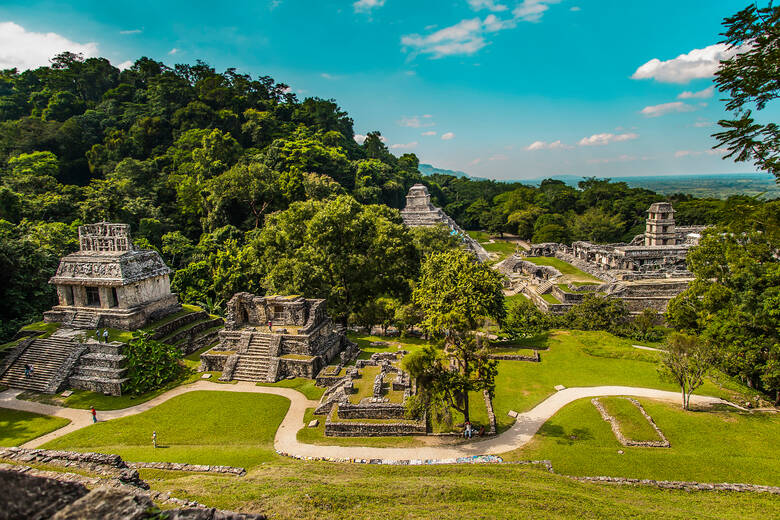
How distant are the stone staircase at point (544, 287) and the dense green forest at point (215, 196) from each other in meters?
12.5

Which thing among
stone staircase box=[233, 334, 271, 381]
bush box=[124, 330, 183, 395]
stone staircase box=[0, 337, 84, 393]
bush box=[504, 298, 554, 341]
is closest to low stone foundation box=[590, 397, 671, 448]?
bush box=[504, 298, 554, 341]

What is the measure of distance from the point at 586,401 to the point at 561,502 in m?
9.86

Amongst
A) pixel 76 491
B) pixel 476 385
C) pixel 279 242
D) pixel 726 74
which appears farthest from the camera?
pixel 279 242

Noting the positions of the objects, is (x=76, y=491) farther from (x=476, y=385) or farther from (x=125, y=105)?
(x=125, y=105)

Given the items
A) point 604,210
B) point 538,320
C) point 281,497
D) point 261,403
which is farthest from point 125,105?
point 604,210

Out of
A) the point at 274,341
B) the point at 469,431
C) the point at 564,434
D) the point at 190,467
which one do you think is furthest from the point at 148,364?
the point at 564,434

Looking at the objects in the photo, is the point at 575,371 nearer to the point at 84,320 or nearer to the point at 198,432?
the point at 198,432

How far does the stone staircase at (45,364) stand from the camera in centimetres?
1940

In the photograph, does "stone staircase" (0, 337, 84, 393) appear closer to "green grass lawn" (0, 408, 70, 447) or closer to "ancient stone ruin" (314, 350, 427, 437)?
"green grass lawn" (0, 408, 70, 447)

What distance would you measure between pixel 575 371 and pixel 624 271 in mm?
21571

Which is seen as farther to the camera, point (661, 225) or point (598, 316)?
point (661, 225)

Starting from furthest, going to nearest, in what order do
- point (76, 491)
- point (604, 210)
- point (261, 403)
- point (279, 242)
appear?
point (604, 210) → point (279, 242) → point (261, 403) → point (76, 491)

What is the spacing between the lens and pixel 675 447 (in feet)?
48.7

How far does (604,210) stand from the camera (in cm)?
7200
